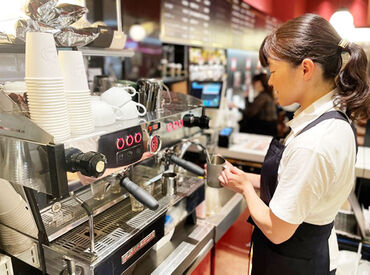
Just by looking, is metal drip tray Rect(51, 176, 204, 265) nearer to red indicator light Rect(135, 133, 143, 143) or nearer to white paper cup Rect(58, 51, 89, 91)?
red indicator light Rect(135, 133, 143, 143)

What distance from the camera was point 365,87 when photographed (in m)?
0.97

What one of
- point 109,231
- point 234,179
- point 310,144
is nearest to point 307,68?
point 310,144

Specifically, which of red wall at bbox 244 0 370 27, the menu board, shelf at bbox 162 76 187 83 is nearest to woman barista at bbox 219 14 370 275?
shelf at bbox 162 76 187 83

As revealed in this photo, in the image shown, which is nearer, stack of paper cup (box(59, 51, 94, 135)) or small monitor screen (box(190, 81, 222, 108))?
stack of paper cup (box(59, 51, 94, 135))

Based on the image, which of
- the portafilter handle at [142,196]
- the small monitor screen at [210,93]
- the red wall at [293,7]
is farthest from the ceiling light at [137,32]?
the red wall at [293,7]

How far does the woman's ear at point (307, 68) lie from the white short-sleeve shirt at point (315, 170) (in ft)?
0.40

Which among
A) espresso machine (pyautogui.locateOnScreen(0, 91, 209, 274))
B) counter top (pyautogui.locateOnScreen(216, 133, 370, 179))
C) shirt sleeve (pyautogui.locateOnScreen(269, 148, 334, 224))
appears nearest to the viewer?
espresso machine (pyautogui.locateOnScreen(0, 91, 209, 274))

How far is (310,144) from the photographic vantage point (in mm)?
850

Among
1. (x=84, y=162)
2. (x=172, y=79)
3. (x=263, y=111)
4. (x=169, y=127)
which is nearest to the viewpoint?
(x=84, y=162)

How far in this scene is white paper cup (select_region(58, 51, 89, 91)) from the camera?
2.79 feet

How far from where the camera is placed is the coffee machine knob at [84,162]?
731 mm

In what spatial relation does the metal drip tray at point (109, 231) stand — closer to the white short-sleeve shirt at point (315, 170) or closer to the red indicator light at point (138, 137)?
the red indicator light at point (138, 137)

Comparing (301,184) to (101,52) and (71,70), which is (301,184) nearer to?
(71,70)

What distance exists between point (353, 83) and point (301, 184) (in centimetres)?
39
